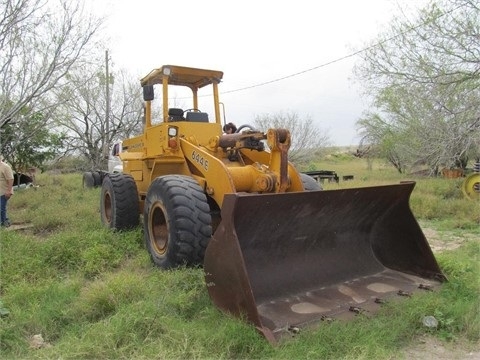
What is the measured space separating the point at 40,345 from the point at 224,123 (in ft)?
13.0

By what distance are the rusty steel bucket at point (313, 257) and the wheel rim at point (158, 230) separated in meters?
1.43

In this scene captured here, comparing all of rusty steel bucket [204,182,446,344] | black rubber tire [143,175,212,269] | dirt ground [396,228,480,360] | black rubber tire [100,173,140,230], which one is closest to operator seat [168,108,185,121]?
black rubber tire [100,173,140,230]

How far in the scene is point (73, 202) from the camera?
1073 centimetres

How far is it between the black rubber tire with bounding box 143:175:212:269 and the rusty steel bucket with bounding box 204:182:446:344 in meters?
0.69

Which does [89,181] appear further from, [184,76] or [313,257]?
[313,257]

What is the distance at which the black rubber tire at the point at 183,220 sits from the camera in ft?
14.6

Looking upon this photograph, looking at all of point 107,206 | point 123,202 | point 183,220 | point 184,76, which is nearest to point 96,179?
point 107,206

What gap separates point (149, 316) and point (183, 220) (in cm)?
126

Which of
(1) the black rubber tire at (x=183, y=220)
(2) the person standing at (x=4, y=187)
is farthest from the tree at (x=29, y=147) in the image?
(1) the black rubber tire at (x=183, y=220)

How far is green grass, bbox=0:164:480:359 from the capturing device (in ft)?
9.93

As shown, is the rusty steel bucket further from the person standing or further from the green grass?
the person standing

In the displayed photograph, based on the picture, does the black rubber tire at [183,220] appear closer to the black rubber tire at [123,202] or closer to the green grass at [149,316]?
the green grass at [149,316]

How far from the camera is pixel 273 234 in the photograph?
4.11m

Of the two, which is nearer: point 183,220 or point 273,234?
point 273,234
